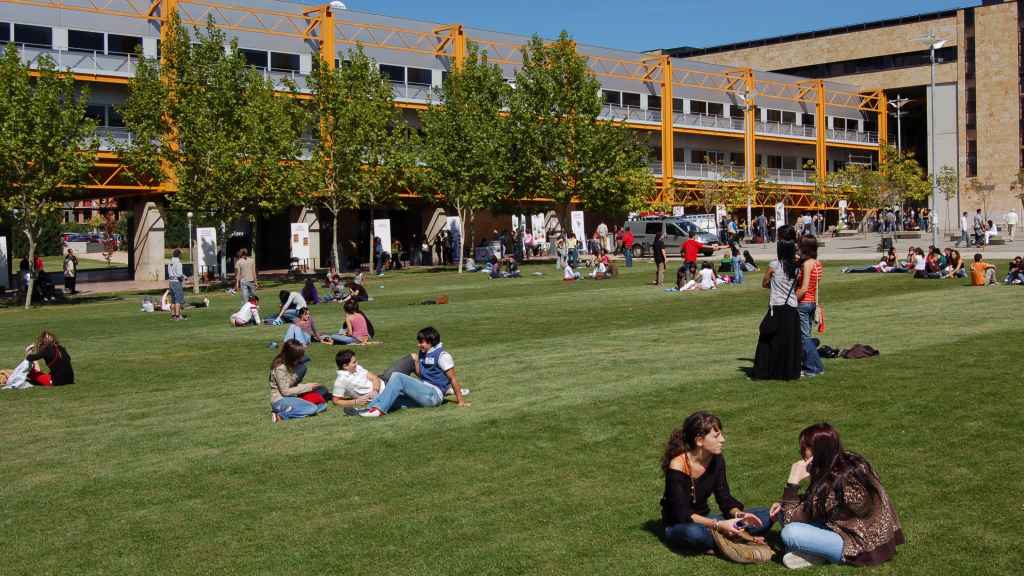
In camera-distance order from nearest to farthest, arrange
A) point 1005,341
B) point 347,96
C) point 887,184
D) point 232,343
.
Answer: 1. point 1005,341
2. point 232,343
3. point 347,96
4. point 887,184

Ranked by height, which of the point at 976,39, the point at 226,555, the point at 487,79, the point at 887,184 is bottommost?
the point at 226,555

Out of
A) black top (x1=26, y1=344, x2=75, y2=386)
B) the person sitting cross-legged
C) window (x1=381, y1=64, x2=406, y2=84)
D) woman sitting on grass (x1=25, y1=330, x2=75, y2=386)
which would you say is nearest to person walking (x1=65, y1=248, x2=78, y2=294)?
window (x1=381, y1=64, x2=406, y2=84)

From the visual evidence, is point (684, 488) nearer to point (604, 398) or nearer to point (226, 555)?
point (226, 555)

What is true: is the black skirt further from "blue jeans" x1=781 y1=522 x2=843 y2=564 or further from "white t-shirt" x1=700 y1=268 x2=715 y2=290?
"white t-shirt" x1=700 y1=268 x2=715 y2=290

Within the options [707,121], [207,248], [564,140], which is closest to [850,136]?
[707,121]

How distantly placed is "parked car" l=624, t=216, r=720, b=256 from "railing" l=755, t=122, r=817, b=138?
26.1 meters

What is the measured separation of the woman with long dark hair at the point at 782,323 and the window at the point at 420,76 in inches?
2061

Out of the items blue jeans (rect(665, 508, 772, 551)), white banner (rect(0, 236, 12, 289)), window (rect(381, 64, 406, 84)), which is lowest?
blue jeans (rect(665, 508, 772, 551))

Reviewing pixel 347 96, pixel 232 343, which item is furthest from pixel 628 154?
pixel 232 343

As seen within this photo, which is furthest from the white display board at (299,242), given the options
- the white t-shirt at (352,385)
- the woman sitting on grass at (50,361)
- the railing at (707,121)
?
the white t-shirt at (352,385)

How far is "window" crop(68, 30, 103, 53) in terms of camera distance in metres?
52.2

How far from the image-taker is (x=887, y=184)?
77125 millimetres

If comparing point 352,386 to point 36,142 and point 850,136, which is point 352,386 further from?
point 850,136

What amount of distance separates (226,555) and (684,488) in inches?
134
